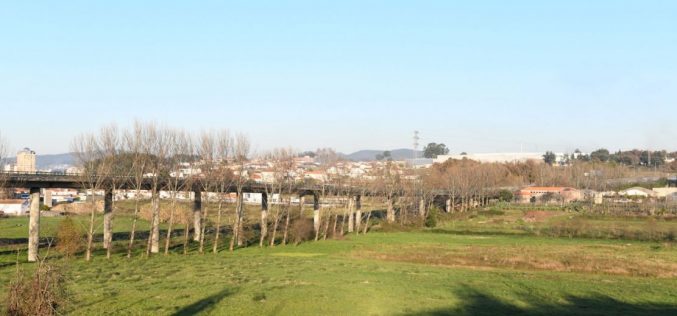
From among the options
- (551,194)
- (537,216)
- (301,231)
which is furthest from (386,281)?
(551,194)

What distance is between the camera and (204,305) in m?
29.7

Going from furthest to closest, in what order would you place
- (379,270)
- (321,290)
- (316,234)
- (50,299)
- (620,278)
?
(316,234) → (379,270) → (620,278) → (321,290) → (50,299)

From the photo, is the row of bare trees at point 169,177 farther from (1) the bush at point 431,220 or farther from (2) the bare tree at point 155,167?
(1) the bush at point 431,220

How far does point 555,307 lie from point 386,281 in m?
10.9

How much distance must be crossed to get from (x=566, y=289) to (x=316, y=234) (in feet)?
150

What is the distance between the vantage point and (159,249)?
203 ft

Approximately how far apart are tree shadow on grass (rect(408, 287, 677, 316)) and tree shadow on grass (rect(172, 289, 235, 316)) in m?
9.22

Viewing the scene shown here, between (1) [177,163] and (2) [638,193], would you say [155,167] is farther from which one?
(2) [638,193]

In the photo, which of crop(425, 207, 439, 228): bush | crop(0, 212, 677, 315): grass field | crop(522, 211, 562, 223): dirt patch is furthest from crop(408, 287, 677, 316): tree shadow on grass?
crop(522, 211, 562, 223): dirt patch

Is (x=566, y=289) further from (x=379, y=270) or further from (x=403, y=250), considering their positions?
(x=403, y=250)

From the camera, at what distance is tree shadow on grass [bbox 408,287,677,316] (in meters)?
29.7

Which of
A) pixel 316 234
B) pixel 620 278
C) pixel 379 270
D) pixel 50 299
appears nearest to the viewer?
pixel 50 299

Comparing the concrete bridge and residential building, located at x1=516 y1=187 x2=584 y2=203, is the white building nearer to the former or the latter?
the concrete bridge

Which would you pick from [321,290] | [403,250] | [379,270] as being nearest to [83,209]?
[403,250]
